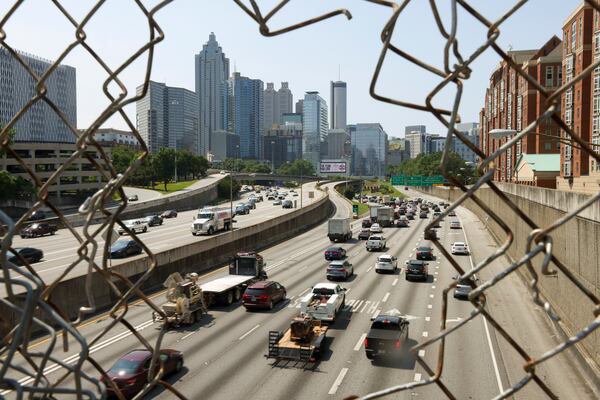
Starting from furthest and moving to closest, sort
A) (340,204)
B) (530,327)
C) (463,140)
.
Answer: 1. (340,204)
2. (530,327)
3. (463,140)

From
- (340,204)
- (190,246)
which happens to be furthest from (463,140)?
(340,204)

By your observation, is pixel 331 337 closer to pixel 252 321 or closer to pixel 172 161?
pixel 252 321

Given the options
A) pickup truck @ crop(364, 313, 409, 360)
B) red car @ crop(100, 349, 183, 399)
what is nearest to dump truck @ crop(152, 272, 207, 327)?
red car @ crop(100, 349, 183, 399)

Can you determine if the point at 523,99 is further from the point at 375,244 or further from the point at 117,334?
the point at 117,334

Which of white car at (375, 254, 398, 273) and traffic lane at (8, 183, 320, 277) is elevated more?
traffic lane at (8, 183, 320, 277)

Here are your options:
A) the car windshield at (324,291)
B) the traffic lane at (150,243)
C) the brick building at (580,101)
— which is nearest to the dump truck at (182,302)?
the traffic lane at (150,243)

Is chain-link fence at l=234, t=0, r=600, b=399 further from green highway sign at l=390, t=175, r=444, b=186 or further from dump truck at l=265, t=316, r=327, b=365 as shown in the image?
green highway sign at l=390, t=175, r=444, b=186

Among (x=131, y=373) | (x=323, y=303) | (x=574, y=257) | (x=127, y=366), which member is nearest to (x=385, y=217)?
(x=323, y=303)
